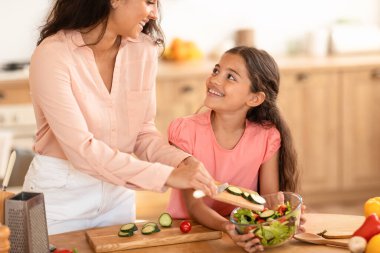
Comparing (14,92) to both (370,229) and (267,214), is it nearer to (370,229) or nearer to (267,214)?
(267,214)

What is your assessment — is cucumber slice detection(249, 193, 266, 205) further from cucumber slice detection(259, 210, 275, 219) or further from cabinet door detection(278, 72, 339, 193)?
cabinet door detection(278, 72, 339, 193)

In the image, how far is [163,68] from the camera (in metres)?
4.91

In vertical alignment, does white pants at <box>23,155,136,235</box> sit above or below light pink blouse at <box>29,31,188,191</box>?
below

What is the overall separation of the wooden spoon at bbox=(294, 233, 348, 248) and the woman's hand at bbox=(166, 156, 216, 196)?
0.93 feet

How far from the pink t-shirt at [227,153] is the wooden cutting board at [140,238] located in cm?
31

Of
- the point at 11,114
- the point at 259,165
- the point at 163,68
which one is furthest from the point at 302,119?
the point at 259,165

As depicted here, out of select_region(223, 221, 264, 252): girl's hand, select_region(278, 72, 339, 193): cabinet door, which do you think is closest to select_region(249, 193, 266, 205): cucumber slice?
select_region(223, 221, 264, 252): girl's hand

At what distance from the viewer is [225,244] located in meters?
2.18

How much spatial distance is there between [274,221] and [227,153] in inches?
19.5

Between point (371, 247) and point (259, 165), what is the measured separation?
26.1 inches

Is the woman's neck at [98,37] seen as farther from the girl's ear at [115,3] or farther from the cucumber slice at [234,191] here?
the cucumber slice at [234,191]

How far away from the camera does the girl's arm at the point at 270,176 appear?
2.53m

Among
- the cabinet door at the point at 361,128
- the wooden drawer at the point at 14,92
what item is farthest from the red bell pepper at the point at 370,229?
the cabinet door at the point at 361,128

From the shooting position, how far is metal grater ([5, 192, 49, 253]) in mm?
1867
